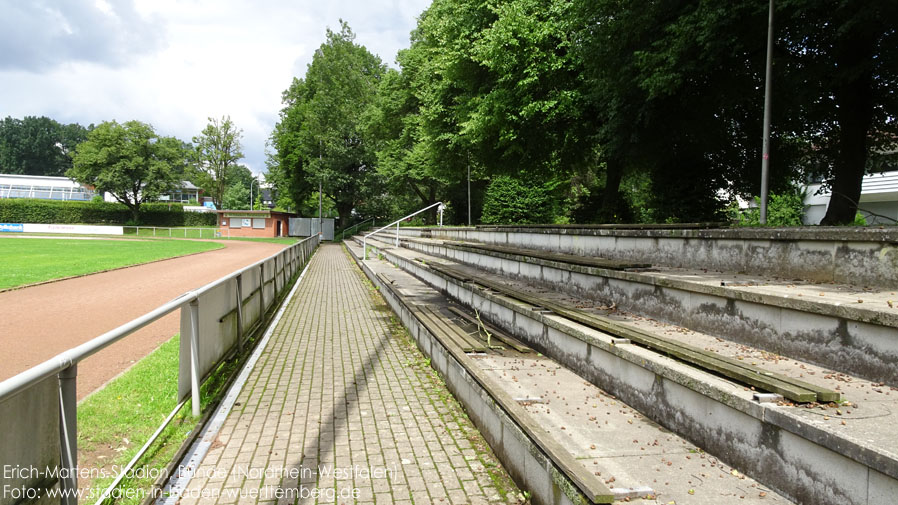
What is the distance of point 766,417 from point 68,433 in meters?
3.55

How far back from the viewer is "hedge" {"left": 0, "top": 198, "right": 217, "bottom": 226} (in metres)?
57.4

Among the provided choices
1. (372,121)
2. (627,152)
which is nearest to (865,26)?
(627,152)

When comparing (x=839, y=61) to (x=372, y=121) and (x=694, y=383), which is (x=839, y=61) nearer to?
(x=694, y=383)

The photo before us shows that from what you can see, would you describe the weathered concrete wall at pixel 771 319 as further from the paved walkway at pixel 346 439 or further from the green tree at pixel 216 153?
the green tree at pixel 216 153

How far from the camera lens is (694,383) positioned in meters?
2.98

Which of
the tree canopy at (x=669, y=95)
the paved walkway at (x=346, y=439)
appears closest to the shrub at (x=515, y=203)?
the tree canopy at (x=669, y=95)

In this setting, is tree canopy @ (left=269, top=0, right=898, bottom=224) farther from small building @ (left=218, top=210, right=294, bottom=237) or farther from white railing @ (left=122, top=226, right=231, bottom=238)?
white railing @ (left=122, top=226, right=231, bottom=238)

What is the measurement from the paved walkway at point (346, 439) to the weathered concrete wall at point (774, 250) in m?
3.25

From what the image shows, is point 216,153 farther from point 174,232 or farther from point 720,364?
point 720,364

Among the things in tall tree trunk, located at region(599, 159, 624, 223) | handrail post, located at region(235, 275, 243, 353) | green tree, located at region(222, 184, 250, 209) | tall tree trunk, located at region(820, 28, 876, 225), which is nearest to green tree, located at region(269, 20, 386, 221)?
tall tree trunk, located at region(599, 159, 624, 223)

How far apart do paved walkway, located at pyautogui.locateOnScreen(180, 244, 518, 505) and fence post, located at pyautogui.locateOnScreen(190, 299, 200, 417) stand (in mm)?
356

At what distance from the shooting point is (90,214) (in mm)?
60594

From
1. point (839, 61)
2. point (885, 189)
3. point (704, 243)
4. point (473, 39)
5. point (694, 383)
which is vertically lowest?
point (694, 383)

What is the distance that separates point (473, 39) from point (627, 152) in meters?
9.14
